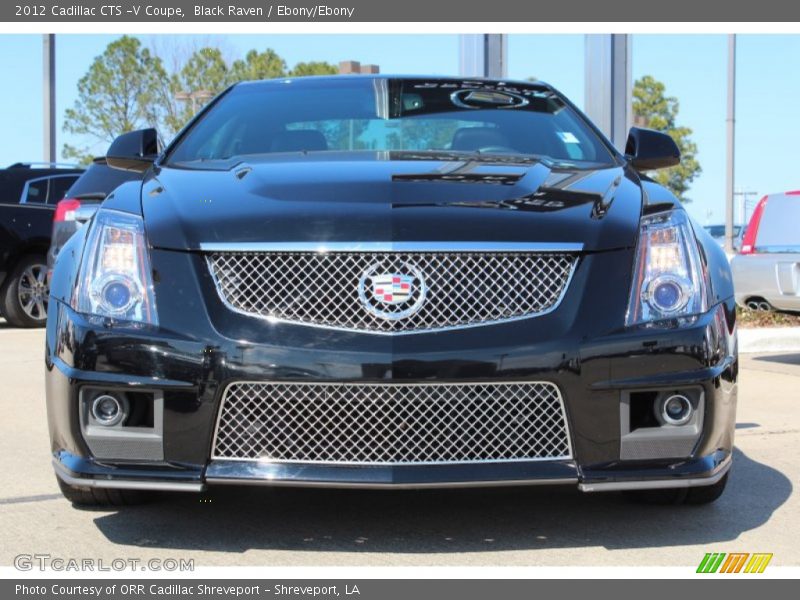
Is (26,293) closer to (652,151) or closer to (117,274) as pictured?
(652,151)

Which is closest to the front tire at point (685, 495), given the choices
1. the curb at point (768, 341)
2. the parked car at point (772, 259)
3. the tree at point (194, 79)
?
the parked car at point (772, 259)

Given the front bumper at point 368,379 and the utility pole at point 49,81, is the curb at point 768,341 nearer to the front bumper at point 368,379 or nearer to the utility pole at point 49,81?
the front bumper at point 368,379

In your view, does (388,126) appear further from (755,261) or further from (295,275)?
(755,261)

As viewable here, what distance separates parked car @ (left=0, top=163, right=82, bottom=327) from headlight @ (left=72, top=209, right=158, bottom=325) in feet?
31.5

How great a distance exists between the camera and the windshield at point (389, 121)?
463cm

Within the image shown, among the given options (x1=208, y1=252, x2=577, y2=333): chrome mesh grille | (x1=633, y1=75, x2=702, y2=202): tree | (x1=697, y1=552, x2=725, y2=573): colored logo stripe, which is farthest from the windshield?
(x1=633, y1=75, x2=702, y2=202): tree

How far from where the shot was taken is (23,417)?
616cm

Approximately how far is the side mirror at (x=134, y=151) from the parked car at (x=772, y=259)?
547 cm

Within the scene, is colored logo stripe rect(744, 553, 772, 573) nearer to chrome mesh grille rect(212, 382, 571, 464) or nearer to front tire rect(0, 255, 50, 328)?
chrome mesh grille rect(212, 382, 571, 464)

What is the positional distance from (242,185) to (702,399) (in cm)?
158

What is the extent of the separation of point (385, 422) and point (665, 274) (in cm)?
98

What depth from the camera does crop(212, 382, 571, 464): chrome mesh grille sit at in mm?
3279
